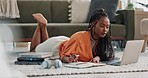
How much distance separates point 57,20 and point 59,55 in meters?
1.80

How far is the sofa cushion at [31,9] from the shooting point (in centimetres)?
393

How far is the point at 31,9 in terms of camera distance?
13.1ft

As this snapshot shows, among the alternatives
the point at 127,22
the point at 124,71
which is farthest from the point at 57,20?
the point at 124,71

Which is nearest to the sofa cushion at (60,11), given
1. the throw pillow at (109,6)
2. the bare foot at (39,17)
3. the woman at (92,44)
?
the throw pillow at (109,6)

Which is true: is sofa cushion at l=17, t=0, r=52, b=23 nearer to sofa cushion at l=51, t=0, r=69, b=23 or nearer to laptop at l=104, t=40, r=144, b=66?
sofa cushion at l=51, t=0, r=69, b=23

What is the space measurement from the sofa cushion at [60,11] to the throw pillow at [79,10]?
98mm

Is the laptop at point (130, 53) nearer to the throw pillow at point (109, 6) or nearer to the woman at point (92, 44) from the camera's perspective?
the woman at point (92, 44)

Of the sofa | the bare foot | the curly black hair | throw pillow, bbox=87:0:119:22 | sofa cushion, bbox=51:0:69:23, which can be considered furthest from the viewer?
sofa cushion, bbox=51:0:69:23

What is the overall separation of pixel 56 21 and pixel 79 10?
0.37 metres

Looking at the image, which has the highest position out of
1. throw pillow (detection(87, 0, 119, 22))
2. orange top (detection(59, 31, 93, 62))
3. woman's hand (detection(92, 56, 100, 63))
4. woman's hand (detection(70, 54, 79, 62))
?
throw pillow (detection(87, 0, 119, 22))

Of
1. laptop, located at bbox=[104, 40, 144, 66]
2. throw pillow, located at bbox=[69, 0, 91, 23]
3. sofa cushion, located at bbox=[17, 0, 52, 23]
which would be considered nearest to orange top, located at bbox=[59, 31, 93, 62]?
laptop, located at bbox=[104, 40, 144, 66]

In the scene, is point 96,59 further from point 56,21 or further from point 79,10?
point 56,21

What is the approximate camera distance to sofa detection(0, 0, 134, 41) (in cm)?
329

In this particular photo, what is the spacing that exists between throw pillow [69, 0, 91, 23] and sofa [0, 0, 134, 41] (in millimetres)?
124
